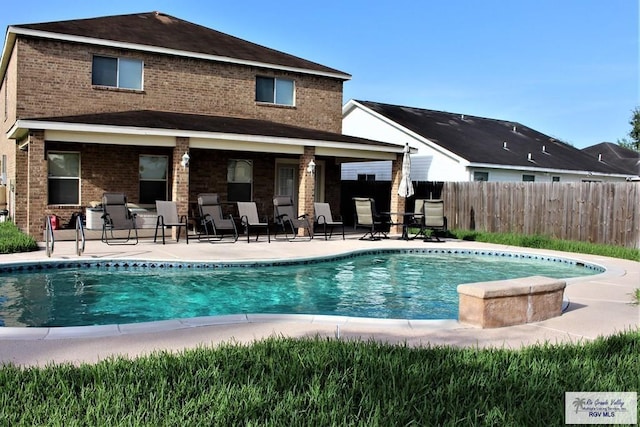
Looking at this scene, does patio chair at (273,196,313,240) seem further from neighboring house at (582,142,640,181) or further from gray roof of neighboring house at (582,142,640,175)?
gray roof of neighboring house at (582,142,640,175)

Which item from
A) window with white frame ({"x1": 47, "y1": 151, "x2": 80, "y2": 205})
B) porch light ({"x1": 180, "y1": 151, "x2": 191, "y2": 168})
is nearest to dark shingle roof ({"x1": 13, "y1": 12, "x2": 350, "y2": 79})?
window with white frame ({"x1": 47, "y1": 151, "x2": 80, "y2": 205})

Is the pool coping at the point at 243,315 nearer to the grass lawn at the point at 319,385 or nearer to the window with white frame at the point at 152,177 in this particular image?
the grass lawn at the point at 319,385

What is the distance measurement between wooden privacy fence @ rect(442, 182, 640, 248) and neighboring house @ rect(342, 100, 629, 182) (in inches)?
124

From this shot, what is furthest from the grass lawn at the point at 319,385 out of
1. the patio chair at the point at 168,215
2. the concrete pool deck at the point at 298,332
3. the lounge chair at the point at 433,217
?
the lounge chair at the point at 433,217

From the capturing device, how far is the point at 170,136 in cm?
1463

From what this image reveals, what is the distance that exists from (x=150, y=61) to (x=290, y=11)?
5.29m

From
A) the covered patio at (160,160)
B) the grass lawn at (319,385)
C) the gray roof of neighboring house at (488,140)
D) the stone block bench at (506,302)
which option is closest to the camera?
the grass lawn at (319,385)

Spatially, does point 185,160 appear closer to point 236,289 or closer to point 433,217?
point 236,289

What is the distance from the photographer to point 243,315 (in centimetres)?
638

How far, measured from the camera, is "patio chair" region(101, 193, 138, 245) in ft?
45.2

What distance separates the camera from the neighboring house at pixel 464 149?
23.0 meters

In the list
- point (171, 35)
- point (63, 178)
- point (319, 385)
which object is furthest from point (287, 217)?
point (319, 385)

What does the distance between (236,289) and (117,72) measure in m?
10.1

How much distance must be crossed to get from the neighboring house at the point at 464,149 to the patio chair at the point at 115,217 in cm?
1314
